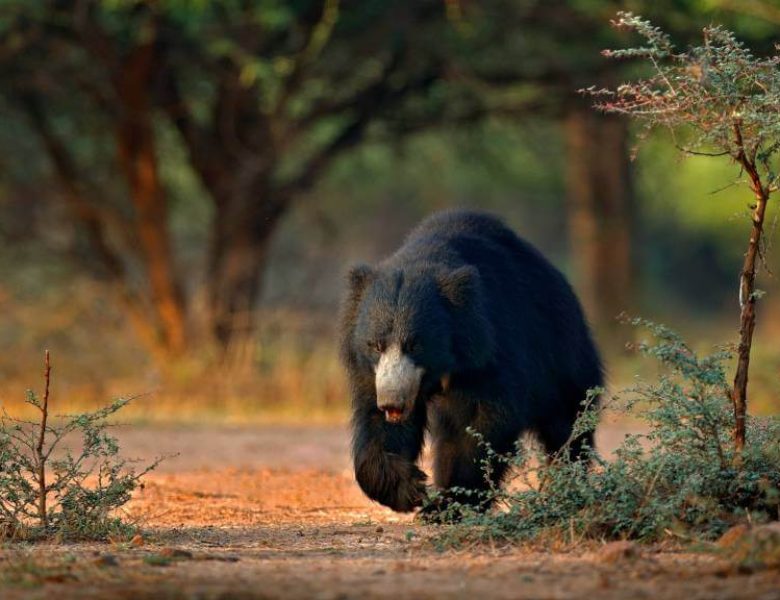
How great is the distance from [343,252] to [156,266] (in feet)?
10.5

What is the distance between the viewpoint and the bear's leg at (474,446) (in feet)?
20.3

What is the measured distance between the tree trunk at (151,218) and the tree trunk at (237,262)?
466 mm

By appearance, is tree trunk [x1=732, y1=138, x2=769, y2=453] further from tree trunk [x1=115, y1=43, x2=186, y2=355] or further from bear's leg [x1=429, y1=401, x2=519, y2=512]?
tree trunk [x1=115, y1=43, x2=186, y2=355]

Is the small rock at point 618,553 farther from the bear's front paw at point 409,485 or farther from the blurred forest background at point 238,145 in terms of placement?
the blurred forest background at point 238,145

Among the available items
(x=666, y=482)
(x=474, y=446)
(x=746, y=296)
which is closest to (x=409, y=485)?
(x=474, y=446)

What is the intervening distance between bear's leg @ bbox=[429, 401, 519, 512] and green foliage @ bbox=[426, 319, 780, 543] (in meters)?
0.49

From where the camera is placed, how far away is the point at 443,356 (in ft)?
19.6

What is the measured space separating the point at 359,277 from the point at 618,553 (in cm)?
195

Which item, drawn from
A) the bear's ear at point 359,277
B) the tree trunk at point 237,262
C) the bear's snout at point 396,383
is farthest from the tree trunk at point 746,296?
the tree trunk at point 237,262

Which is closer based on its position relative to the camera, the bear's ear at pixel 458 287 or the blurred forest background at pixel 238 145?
the bear's ear at pixel 458 287

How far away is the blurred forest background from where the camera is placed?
45.3 feet

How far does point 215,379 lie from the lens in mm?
13930

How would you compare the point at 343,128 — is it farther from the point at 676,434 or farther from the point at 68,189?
the point at 676,434

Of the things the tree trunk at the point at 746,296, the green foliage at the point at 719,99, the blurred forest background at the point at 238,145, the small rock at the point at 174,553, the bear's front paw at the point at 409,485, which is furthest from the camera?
the blurred forest background at the point at 238,145
